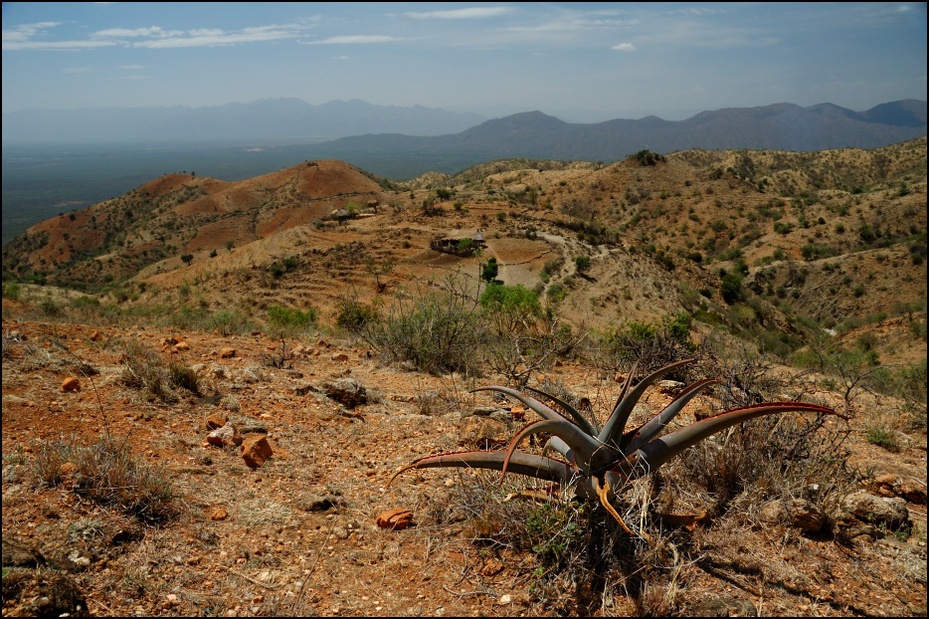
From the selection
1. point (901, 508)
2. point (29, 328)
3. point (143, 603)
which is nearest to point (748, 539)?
point (901, 508)

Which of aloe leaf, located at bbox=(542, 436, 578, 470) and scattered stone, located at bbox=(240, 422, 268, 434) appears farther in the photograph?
scattered stone, located at bbox=(240, 422, 268, 434)

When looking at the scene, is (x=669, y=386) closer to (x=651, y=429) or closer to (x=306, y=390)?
(x=651, y=429)

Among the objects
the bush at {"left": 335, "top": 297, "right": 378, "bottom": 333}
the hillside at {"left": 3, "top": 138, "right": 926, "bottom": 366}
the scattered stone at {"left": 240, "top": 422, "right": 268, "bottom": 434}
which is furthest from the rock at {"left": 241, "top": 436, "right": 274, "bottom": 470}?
the hillside at {"left": 3, "top": 138, "right": 926, "bottom": 366}

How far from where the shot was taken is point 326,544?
2926 millimetres

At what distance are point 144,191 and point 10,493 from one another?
90349mm

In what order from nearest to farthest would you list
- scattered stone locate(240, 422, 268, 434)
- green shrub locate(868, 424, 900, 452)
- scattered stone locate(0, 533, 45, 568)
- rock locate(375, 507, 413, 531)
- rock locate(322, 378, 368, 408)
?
scattered stone locate(0, 533, 45, 568)
rock locate(375, 507, 413, 531)
scattered stone locate(240, 422, 268, 434)
green shrub locate(868, 424, 900, 452)
rock locate(322, 378, 368, 408)

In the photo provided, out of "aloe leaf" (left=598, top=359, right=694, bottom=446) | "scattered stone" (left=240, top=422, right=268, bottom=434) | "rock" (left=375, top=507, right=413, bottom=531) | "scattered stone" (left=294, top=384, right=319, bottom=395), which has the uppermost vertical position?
"aloe leaf" (left=598, top=359, right=694, bottom=446)

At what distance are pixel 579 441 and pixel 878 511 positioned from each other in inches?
80.0

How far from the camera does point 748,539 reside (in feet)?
9.36

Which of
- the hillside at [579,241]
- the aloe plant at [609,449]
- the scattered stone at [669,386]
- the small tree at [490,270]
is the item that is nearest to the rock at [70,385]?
the aloe plant at [609,449]

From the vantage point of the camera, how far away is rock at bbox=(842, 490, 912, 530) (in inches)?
121

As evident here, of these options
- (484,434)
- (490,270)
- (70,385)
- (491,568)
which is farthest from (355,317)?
(490,270)

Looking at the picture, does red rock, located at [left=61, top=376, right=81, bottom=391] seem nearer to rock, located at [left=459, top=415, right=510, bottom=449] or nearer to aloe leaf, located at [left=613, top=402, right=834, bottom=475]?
rock, located at [left=459, top=415, right=510, bottom=449]

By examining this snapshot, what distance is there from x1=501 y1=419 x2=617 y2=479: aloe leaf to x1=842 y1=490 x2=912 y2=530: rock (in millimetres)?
1592
